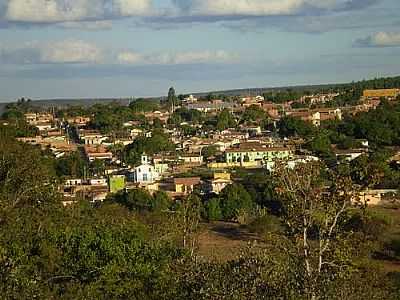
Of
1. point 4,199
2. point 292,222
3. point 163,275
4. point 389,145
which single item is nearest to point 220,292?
point 292,222

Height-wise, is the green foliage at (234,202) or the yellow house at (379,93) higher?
the yellow house at (379,93)

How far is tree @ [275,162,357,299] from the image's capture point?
505 centimetres

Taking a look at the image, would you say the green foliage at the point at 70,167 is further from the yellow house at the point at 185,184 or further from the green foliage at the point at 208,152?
the green foliage at the point at 208,152

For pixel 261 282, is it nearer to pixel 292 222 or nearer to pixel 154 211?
pixel 292 222

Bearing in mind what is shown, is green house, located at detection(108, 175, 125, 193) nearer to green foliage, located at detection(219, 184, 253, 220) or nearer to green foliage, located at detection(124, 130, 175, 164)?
green foliage, located at detection(219, 184, 253, 220)

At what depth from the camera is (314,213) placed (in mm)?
5074

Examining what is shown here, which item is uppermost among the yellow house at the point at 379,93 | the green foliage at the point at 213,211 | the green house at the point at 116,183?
the yellow house at the point at 379,93

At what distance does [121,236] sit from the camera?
8.38 metres

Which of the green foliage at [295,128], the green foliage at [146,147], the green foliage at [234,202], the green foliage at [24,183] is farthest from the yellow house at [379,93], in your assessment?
the green foliage at [24,183]

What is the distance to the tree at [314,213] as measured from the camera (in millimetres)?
5047

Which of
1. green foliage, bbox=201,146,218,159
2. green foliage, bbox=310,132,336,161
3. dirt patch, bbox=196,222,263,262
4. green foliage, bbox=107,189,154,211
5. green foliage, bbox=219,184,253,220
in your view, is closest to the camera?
dirt patch, bbox=196,222,263,262

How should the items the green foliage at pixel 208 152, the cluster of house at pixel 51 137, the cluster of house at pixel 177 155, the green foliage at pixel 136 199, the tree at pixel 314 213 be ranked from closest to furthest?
the tree at pixel 314 213 < the green foliage at pixel 136 199 < the cluster of house at pixel 177 155 < the green foliage at pixel 208 152 < the cluster of house at pixel 51 137

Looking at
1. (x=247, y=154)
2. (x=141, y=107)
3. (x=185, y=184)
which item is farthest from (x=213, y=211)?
(x=141, y=107)

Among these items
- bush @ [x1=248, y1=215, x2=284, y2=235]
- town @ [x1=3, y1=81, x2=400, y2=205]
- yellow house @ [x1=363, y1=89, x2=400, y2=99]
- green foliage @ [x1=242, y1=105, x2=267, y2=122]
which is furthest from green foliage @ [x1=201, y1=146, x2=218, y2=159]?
yellow house @ [x1=363, y1=89, x2=400, y2=99]
